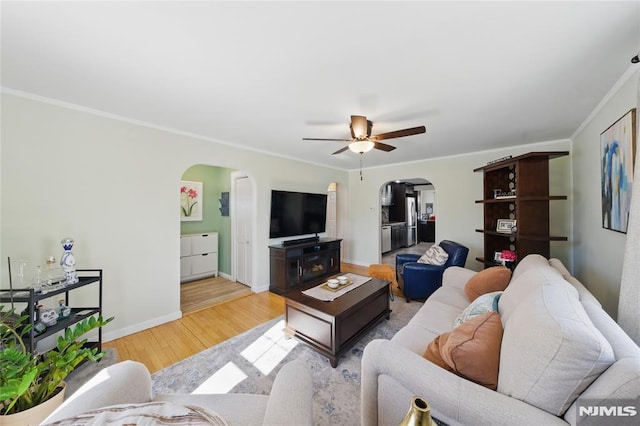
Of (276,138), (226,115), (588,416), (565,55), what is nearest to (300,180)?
(276,138)

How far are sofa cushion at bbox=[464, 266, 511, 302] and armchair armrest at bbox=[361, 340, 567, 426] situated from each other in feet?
4.56

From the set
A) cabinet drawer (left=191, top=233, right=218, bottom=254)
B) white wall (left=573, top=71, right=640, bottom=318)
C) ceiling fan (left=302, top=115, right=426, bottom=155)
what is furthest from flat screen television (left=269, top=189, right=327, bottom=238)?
white wall (left=573, top=71, right=640, bottom=318)

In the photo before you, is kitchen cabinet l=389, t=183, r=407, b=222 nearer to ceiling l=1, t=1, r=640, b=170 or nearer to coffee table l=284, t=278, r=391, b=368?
ceiling l=1, t=1, r=640, b=170

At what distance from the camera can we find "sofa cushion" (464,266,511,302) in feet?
6.61

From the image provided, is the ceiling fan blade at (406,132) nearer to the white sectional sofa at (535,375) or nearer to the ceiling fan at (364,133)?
the ceiling fan at (364,133)

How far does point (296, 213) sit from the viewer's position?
4395 millimetres

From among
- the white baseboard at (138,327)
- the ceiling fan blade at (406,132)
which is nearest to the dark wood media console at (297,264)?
the white baseboard at (138,327)

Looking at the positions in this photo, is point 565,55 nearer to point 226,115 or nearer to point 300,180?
point 226,115

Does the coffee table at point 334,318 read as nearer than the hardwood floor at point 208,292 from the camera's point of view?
Yes

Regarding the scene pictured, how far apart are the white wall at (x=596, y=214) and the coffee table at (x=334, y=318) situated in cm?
199

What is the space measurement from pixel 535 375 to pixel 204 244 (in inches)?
192

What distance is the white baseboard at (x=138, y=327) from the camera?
2449mm

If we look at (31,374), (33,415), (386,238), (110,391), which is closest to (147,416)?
(110,391)

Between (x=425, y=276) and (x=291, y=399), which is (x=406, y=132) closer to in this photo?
(x=425, y=276)
